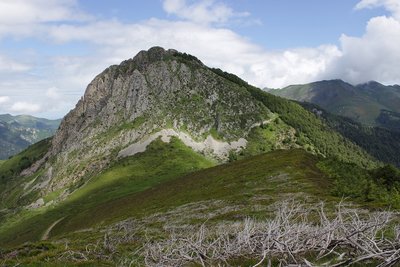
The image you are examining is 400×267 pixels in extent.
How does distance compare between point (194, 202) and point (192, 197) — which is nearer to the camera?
point (194, 202)

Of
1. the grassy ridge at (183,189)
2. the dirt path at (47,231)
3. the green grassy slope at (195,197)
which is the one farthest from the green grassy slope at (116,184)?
the dirt path at (47,231)

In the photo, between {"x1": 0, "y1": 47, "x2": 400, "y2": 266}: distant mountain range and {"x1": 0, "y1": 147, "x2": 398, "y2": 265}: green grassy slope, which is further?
{"x1": 0, "y1": 147, "x2": 398, "y2": 265}: green grassy slope

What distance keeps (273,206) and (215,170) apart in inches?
2001

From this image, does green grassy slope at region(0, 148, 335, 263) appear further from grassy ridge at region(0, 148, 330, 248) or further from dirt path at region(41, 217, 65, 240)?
dirt path at region(41, 217, 65, 240)

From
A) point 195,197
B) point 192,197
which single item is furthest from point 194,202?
point 192,197

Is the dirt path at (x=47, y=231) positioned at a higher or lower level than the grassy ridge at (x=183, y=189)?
lower

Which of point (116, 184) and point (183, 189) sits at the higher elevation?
point (183, 189)

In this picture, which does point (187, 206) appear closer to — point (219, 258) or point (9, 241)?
point (219, 258)

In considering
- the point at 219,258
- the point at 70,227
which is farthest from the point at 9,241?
the point at 219,258

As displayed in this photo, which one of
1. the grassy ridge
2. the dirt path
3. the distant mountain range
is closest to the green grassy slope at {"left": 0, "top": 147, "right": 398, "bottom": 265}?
the grassy ridge

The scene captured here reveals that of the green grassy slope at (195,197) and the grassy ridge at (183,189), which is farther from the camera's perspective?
the grassy ridge at (183,189)

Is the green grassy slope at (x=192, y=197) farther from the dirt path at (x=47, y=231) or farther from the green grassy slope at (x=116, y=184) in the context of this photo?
the dirt path at (x=47, y=231)

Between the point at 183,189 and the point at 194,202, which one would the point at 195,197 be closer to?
the point at 194,202

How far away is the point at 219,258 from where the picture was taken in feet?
34.2
